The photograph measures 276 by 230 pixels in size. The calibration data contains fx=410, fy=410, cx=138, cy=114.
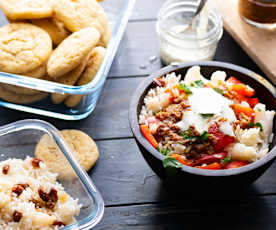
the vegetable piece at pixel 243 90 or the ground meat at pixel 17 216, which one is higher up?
the vegetable piece at pixel 243 90

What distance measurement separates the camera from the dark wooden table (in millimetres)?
1430

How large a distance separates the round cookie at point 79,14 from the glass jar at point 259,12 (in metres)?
0.66

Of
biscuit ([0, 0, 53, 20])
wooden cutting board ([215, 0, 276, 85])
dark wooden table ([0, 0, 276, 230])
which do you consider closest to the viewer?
dark wooden table ([0, 0, 276, 230])

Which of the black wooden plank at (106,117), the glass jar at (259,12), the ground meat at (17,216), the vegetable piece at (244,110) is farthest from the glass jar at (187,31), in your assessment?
the ground meat at (17,216)

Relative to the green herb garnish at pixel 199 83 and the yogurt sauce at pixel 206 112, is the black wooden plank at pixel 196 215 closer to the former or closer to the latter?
the yogurt sauce at pixel 206 112

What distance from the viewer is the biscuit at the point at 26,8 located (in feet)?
5.45

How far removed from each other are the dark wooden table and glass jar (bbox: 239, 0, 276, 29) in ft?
0.62

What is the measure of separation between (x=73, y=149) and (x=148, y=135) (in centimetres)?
40

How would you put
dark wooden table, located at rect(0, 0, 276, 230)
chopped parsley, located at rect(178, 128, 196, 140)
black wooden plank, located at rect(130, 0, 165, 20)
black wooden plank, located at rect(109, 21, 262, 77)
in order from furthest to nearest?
1. black wooden plank, located at rect(130, 0, 165, 20)
2. black wooden plank, located at rect(109, 21, 262, 77)
3. dark wooden table, located at rect(0, 0, 276, 230)
4. chopped parsley, located at rect(178, 128, 196, 140)

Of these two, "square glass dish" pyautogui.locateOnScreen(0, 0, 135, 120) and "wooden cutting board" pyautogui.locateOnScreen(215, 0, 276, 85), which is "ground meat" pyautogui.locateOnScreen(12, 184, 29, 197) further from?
"wooden cutting board" pyautogui.locateOnScreen(215, 0, 276, 85)

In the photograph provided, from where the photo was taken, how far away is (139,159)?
5.33ft

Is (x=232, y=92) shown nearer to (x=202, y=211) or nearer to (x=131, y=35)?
(x=202, y=211)

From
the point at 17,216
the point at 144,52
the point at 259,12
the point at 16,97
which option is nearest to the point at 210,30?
the point at 259,12

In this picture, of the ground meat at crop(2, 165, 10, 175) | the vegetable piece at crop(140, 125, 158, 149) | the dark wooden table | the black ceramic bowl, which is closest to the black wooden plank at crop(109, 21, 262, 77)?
the dark wooden table
